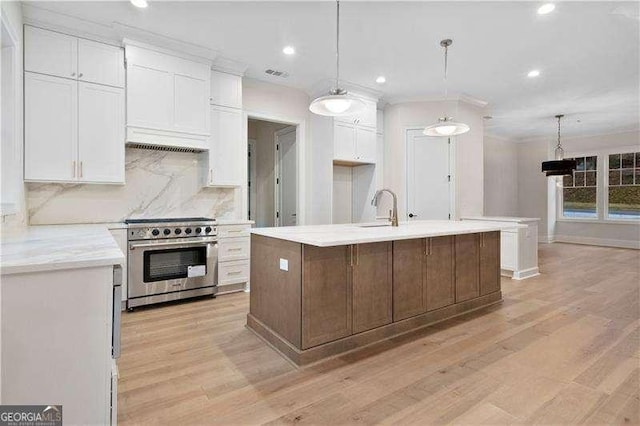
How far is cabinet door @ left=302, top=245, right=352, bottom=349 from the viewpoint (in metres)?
2.34

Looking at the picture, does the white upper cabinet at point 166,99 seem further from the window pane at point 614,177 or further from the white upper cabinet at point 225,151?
the window pane at point 614,177

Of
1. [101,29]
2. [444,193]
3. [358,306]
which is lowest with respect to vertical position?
[358,306]

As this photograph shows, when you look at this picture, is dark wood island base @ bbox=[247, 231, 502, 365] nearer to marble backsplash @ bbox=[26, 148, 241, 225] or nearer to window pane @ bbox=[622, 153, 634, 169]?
marble backsplash @ bbox=[26, 148, 241, 225]

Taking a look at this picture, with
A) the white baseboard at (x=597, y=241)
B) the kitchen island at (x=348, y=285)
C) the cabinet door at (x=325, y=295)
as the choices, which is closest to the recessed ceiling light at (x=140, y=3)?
the kitchen island at (x=348, y=285)

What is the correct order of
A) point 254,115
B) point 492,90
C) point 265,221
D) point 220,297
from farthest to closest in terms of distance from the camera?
point 265,221 → point 492,90 → point 254,115 → point 220,297

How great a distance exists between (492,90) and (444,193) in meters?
1.78

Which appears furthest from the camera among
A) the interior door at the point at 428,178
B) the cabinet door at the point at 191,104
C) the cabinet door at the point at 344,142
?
the interior door at the point at 428,178

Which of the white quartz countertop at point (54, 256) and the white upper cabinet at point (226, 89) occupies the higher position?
the white upper cabinet at point (226, 89)

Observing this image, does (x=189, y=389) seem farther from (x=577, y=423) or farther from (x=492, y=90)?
(x=492, y=90)

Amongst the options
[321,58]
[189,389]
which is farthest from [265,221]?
[189,389]

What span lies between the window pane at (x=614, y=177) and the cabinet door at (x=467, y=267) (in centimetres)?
758

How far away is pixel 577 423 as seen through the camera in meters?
1.72

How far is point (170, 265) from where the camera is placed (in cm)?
371

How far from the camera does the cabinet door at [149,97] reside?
3477 millimetres
